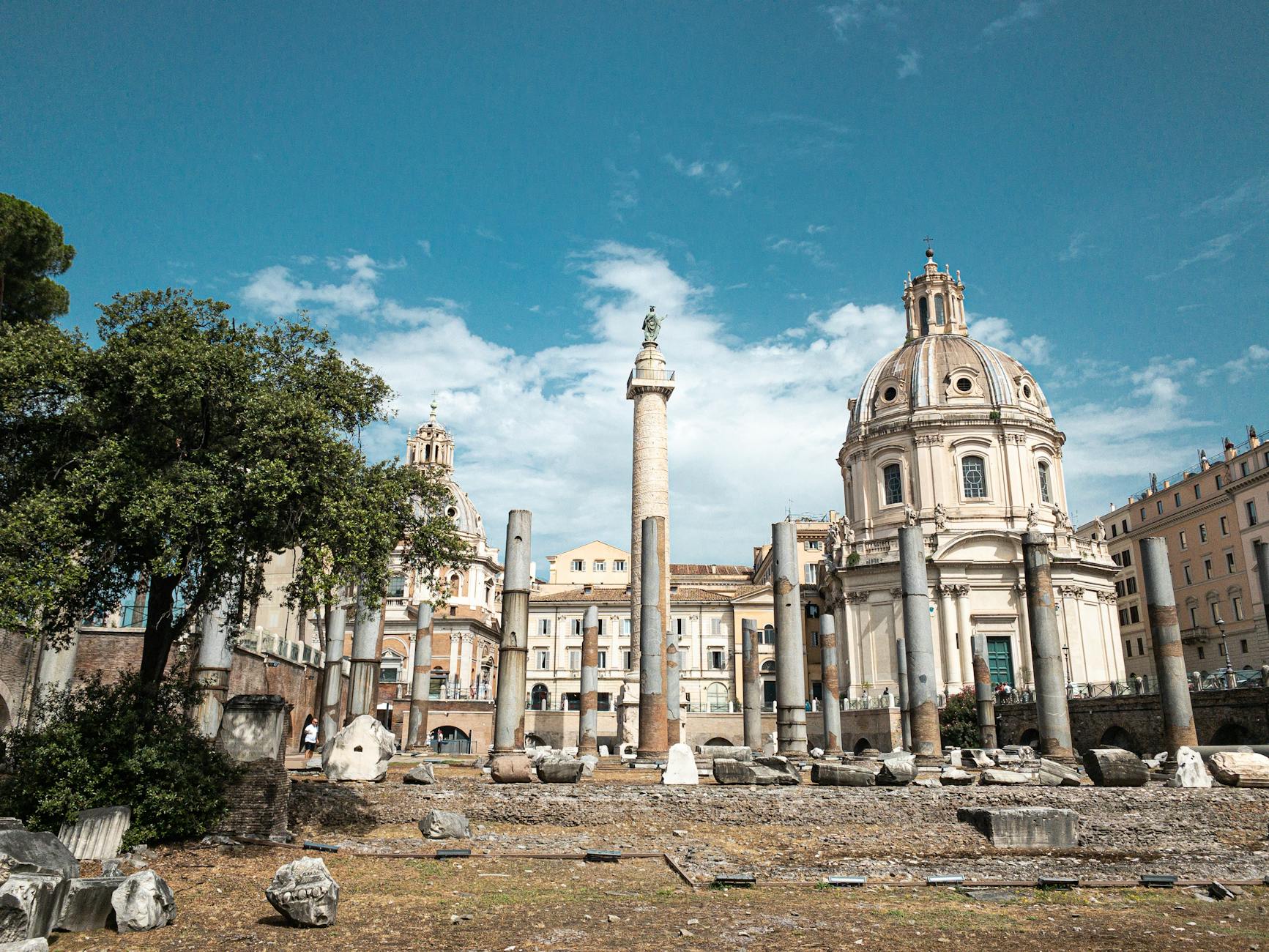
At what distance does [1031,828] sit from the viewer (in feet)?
49.2

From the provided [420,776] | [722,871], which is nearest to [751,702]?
[420,776]

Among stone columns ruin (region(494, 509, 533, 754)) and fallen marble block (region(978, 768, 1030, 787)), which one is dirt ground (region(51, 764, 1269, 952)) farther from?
stone columns ruin (region(494, 509, 533, 754))

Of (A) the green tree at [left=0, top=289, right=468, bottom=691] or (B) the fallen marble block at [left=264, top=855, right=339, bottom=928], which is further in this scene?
(A) the green tree at [left=0, top=289, right=468, bottom=691]

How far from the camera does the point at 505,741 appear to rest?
72.0ft

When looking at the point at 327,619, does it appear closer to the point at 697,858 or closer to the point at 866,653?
the point at 697,858

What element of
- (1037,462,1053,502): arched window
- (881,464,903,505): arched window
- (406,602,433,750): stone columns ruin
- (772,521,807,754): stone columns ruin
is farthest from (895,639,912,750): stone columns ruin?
(406,602,433,750): stone columns ruin

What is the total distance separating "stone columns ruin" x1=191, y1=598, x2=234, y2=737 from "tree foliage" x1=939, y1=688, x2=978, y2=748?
1198 inches

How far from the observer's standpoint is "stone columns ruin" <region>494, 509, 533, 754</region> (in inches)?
869

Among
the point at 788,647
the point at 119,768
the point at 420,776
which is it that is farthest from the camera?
the point at 788,647

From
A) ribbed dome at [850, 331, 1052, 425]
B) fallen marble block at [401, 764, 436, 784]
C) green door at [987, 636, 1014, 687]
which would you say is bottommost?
fallen marble block at [401, 764, 436, 784]

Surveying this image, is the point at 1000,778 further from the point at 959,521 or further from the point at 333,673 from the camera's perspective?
the point at 959,521

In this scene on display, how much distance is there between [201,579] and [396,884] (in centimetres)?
518

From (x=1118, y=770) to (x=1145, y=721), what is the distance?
19884 millimetres

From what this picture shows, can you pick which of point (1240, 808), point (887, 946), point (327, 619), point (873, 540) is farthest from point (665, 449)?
point (887, 946)
